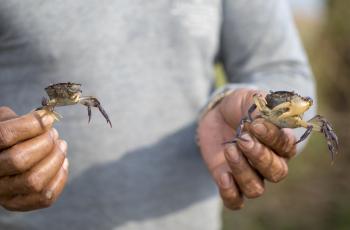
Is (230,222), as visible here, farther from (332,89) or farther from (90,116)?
(90,116)

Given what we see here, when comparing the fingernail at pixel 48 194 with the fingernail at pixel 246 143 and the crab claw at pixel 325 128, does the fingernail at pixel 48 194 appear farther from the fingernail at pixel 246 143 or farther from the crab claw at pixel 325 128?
the crab claw at pixel 325 128

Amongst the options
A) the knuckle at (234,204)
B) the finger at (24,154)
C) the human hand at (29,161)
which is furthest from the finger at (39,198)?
the knuckle at (234,204)

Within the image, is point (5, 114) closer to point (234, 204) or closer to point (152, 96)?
point (152, 96)

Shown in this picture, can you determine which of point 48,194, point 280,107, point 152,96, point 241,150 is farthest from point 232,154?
point 48,194

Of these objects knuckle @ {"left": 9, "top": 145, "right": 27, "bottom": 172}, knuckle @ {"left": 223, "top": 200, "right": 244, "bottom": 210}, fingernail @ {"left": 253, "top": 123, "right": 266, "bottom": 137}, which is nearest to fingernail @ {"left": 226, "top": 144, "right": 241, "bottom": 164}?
fingernail @ {"left": 253, "top": 123, "right": 266, "bottom": 137}

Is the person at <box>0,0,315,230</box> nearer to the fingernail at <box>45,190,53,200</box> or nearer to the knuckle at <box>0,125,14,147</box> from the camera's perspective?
the fingernail at <box>45,190,53,200</box>
